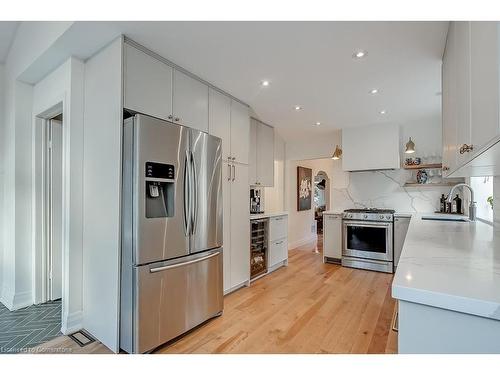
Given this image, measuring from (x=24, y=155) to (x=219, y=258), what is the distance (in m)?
2.33

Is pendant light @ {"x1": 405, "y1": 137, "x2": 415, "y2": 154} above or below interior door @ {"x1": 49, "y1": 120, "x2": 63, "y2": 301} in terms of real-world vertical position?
above

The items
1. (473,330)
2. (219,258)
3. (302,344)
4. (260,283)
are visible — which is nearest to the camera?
(473,330)

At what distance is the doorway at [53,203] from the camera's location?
2773 millimetres

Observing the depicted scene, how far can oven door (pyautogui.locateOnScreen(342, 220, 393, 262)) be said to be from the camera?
3897 mm

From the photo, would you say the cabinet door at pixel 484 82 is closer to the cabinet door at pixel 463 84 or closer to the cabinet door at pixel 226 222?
the cabinet door at pixel 463 84

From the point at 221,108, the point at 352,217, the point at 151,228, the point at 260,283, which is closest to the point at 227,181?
the point at 221,108

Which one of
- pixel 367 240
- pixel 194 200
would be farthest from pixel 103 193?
pixel 367 240

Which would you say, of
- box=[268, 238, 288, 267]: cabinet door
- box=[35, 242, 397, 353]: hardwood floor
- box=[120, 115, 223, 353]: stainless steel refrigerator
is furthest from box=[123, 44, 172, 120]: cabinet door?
box=[268, 238, 288, 267]: cabinet door

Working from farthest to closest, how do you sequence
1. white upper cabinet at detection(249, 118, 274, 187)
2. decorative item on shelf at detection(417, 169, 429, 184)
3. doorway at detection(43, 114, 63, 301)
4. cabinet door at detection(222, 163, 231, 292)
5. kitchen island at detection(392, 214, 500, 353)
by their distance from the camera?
1. decorative item on shelf at detection(417, 169, 429, 184)
2. white upper cabinet at detection(249, 118, 274, 187)
3. cabinet door at detection(222, 163, 231, 292)
4. doorway at detection(43, 114, 63, 301)
5. kitchen island at detection(392, 214, 500, 353)

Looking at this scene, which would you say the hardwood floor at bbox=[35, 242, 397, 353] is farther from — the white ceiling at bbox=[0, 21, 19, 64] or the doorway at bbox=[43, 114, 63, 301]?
the white ceiling at bbox=[0, 21, 19, 64]

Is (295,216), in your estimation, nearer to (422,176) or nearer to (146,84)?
(422,176)

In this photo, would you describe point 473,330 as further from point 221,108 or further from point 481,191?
point 481,191
